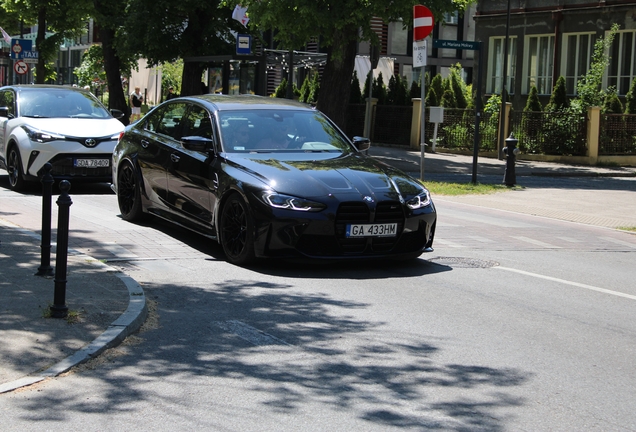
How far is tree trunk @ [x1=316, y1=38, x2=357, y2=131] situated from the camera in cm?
2605

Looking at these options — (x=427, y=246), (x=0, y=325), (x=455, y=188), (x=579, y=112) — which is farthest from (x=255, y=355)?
(x=579, y=112)

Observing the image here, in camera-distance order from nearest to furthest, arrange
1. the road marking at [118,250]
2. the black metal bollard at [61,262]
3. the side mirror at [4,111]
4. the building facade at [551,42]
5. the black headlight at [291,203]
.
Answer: the black metal bollard at [61,262]
the black headlight at [291,203]
the road marking at [118,250]
the side mirror at [4,111]
the building facade at [551,42]

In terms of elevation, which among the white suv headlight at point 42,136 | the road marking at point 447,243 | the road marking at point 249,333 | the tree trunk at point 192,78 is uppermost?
the tree trunk at point 192,78

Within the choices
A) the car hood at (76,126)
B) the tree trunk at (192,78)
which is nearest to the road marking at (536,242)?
the car hood at (76,126)

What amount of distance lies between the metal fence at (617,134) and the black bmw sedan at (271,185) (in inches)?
740

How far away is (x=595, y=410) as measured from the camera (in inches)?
213

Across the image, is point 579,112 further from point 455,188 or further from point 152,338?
point 152,338

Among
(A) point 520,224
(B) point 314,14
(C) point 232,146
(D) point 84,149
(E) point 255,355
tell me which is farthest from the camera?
(B) point 314,14

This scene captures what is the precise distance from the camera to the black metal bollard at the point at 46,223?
7.63 meters

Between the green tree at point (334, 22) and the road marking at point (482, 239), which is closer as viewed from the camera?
the road marking at point (482, 239)

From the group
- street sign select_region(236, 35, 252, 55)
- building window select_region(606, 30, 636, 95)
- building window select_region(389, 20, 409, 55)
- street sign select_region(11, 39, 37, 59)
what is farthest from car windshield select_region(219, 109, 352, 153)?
building window select_region(389, 20, 409, 55)

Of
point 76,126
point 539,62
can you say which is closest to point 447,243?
point 76,126

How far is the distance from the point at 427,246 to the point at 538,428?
4.95 m

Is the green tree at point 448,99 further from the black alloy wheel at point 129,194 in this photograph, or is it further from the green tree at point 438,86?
the black alloy wheel at point 129,194
